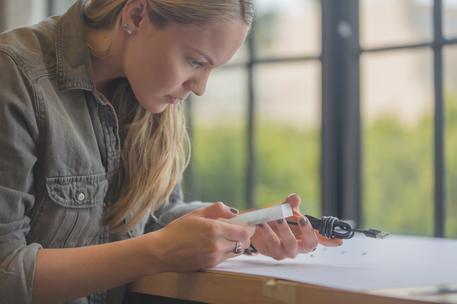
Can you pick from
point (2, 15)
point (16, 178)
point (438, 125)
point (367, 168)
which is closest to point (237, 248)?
point (16, 178)

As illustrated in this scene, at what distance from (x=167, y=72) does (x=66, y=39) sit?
157 mm

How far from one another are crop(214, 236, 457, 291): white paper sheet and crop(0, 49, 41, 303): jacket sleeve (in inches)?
9.7

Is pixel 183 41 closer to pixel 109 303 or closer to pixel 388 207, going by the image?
pixel 109 303

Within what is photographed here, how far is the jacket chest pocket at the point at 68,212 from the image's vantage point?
35.5 inches

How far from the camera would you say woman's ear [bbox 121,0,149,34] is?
0.95 meters

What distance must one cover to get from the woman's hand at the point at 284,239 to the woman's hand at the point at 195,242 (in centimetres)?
7

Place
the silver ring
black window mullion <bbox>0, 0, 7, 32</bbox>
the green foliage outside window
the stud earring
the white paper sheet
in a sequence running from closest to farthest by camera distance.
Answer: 1. the white paper sheet
2. the silver ring
3. the stud earring
4. black window mullion <bbox>0, 0, 7, 32</bbox>
5. the green foliage outside window

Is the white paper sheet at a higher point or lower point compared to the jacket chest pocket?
lower

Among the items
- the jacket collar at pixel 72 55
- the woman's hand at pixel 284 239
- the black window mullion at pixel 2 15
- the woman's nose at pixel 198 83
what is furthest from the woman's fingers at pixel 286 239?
the black window mullion at pixel 2 15

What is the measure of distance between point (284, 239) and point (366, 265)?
0.11m

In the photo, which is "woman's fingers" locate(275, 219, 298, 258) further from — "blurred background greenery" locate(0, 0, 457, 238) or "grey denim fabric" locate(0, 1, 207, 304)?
"blurred background greenery" locate(0, 0, 457, 238)

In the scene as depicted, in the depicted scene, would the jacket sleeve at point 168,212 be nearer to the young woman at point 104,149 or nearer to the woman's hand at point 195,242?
the young woman at point 104,149

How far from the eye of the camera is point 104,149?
3.27 ft

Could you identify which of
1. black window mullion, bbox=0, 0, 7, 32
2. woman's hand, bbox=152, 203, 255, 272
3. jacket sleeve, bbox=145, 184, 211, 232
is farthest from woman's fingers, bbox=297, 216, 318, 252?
black window mullion, bbox=0, 0, 7, 32
